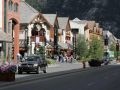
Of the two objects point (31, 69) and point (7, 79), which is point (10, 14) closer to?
point (31, 69)

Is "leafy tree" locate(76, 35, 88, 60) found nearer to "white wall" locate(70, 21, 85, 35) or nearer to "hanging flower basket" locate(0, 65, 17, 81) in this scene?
"white wall" locate(70, 21, 85, 35)

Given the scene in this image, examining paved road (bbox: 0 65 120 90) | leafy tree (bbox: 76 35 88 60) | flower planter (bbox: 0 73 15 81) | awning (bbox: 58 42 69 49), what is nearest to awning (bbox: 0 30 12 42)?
paved road (bbox: 0 65 120 90)

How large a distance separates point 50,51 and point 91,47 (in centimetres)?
2125

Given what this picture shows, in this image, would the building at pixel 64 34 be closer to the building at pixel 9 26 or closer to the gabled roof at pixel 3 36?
the building at pixel 9 26

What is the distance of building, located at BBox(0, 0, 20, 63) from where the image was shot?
76938 millimetres

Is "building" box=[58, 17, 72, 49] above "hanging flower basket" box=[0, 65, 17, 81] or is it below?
above

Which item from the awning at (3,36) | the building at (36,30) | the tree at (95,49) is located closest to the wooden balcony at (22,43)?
the building at (36,30)

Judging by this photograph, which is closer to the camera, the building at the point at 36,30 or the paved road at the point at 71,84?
the paved road at the point at 71,84

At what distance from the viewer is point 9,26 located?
3260 inches

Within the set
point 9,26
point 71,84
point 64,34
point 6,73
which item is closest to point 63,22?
point 64,34

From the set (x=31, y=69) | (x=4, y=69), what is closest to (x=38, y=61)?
(x=31, y=69)

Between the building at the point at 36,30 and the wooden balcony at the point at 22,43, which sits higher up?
the building at the point at 36,30

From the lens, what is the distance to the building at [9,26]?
3029 inches

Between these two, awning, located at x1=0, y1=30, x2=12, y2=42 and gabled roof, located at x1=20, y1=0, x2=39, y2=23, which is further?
gabled roof, located at x1=20, y1=0, x2=39, y2=23
